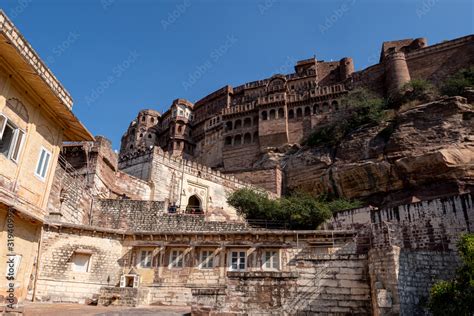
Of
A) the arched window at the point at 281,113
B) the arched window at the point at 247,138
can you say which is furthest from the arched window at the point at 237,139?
the arched window at the point at 281,113

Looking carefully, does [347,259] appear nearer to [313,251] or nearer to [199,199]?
[313,251]

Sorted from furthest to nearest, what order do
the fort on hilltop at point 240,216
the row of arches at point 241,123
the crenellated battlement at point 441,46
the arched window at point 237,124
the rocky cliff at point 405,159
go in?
1. the arched window at point 237,124
2. the row of arches at point 241,123
3. the crenellated battlement at point 441,46
4. the rocky cliff at point 405,159
5. the fort on hilltop at point 240,216

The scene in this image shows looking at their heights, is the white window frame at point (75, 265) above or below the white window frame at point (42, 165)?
below

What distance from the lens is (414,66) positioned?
134ft

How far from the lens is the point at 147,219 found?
21.5 metres

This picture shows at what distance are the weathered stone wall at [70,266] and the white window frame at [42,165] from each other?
893 cm

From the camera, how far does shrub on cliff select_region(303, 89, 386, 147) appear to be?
3422 centimetres

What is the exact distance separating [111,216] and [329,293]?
14423 mm

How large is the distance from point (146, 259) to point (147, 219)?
12.1 ft

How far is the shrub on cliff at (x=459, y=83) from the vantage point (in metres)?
32.3

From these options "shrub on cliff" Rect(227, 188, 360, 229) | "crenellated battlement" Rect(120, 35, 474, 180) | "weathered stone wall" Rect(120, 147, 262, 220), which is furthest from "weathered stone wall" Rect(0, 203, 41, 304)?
"crenellated battlement" Rect(120, 35, 474, 180)

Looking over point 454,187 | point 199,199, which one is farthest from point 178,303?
point 454,187

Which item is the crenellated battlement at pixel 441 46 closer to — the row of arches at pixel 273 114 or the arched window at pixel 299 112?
the arched window at pixel 299 112

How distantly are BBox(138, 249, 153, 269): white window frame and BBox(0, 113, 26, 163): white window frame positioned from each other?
1117 centimetres
